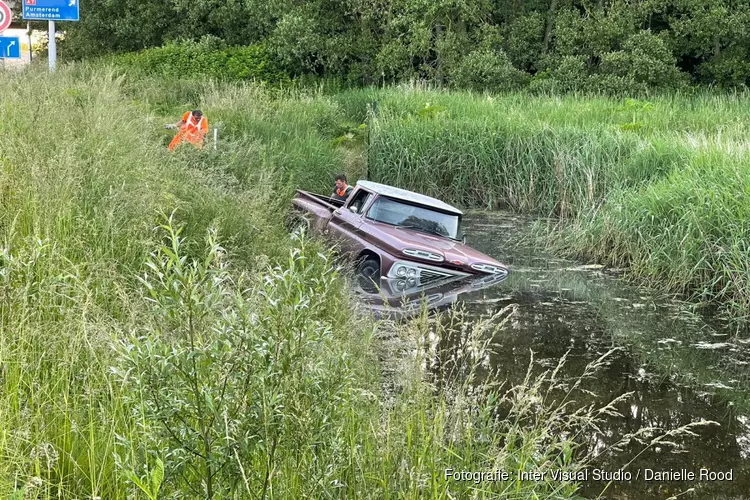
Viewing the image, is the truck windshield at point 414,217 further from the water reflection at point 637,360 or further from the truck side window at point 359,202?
the water reflection at point 637,360

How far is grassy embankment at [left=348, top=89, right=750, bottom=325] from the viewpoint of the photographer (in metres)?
9.69

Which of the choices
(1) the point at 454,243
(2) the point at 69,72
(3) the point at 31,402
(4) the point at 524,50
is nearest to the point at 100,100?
(1) the point at 454,243

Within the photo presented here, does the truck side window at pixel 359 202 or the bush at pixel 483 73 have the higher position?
the bush at pixel 483 73

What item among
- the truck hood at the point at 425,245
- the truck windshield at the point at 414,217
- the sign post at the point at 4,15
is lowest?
the truck hood at the point at 425,245

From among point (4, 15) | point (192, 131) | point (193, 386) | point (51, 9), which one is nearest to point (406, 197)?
point (192, 131)

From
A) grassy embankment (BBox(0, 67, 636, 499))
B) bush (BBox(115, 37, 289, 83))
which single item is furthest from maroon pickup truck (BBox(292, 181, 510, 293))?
bush (BBox(115, 37, 289, 83))

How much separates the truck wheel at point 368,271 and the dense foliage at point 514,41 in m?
16.3

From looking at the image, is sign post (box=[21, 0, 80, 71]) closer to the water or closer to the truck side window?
the truck side window

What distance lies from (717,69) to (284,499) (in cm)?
2582

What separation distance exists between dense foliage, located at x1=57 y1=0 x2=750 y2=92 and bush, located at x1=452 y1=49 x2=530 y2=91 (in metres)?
0.04

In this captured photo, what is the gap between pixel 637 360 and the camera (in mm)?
7477

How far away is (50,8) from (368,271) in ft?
44.2

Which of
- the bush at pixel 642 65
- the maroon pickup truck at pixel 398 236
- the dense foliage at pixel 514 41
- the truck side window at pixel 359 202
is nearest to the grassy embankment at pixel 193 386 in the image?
the maroon pickup truck at pixel 398 236

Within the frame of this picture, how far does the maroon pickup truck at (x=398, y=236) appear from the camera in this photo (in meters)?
9.70
